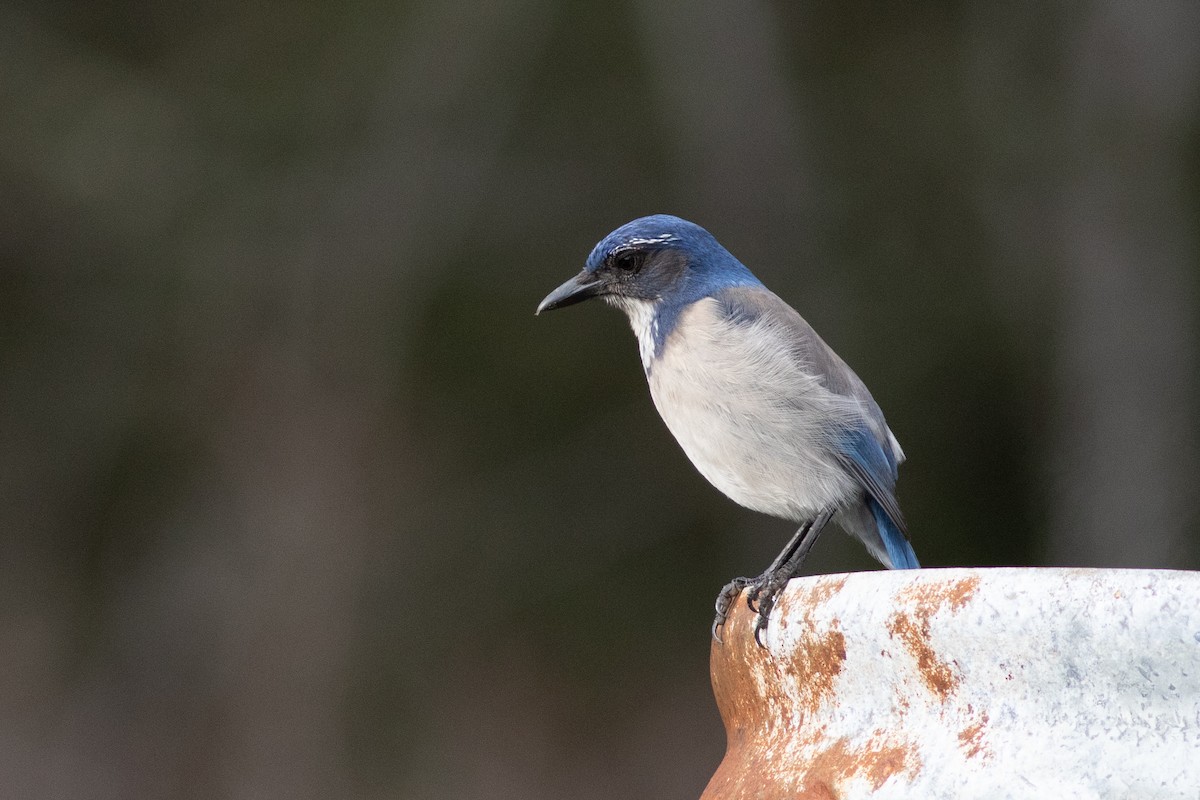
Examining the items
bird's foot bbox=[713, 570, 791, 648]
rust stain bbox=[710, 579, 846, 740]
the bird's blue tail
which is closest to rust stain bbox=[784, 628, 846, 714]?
rust stain bbox=[710, 579, 846, 740]

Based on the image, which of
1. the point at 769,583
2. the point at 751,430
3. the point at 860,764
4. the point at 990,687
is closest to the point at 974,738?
the point at 990,687

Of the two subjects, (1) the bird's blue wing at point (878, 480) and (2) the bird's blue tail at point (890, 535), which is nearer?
(1) the bird's blue wing at point (878, 480)

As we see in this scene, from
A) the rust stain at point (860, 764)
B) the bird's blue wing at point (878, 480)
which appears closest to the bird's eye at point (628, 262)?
the bird's blue wing at point (878, 480)

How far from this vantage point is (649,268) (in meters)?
3.91

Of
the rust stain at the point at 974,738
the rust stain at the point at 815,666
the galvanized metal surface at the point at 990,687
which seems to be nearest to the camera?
the galvanized metal surface at the point at 990,687

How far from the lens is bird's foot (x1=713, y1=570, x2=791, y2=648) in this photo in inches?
92.3

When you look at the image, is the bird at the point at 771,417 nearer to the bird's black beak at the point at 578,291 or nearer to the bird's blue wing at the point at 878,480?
the bird's blue wing at the point at 878,480

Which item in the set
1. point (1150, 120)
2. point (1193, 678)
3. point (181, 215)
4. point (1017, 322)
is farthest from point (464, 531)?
point (1193, 678)

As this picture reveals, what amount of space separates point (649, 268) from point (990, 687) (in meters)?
2.25

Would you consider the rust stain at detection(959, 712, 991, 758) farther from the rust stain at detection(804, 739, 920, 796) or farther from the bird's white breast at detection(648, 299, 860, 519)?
the bird's white breast at detection(648, 299, 860, 519)

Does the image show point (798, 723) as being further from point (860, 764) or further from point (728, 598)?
point (728, 598)

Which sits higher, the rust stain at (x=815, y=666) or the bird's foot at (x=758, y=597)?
the rust stain at (x=815, y=666)

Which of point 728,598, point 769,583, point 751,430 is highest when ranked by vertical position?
point 751,430

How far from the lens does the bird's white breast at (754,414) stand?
338 centimetres
